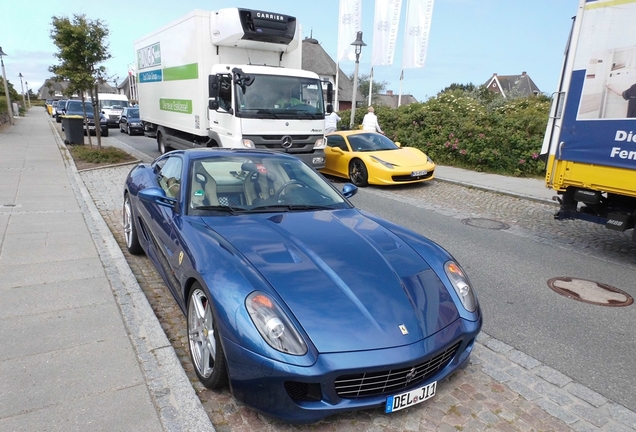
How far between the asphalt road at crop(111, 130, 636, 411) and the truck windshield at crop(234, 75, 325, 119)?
240 cm

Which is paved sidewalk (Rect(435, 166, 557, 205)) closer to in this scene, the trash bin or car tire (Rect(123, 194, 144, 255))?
car tire (Rect(123, 194, 144, 255))

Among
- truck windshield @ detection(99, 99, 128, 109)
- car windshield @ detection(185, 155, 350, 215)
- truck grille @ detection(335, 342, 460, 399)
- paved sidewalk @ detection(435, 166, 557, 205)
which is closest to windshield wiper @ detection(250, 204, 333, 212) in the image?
car windshield @ detection(185, 155, 350, 215)

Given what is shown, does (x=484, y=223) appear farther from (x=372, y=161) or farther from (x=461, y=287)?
(x=461, y=287)

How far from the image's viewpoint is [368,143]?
11.6 m

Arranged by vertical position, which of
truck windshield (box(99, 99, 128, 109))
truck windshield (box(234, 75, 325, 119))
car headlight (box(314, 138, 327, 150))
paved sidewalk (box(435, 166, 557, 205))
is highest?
truck windshield (box(234, 75, 325, 119))

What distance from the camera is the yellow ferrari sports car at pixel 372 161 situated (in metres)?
10.5

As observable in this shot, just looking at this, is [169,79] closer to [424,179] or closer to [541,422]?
[424,179]

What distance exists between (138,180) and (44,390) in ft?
9.77

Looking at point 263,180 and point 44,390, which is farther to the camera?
point 263,180

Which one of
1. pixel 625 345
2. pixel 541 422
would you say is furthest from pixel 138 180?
pixel 625 345

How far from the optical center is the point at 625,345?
Result: 368 centimetres

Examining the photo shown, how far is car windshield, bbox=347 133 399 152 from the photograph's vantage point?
11422 mm

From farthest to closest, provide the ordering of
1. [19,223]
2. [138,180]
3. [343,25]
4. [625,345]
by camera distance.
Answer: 1. [343,25]
2. [19,223]
3. [138,180]
4. [625,345]

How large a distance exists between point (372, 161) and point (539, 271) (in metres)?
5.83
